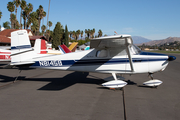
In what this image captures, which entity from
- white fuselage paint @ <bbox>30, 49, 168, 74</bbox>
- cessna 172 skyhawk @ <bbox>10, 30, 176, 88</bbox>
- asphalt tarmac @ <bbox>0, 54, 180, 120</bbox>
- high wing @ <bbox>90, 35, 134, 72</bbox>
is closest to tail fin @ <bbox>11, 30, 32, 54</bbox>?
cessna 172 skyhawk @ <bbox>10, 30, 176, 88</bbox>

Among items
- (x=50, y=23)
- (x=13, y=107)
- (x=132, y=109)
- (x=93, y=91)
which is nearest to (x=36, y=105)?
(x=13, y=107)

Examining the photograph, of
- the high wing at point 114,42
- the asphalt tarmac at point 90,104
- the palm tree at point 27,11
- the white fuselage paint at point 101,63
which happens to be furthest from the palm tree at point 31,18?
the high wing at point 114,42

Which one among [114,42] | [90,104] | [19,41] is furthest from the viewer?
[19,41]

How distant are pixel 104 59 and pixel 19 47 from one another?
13.8 feet

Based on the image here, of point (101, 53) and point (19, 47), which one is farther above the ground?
point (19, 47)

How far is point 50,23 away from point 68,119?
3630 inches

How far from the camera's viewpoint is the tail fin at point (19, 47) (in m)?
6.80

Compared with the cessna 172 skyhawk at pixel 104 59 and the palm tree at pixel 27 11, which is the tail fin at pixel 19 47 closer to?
the cessna 172 skyhawk at pixel 104 59

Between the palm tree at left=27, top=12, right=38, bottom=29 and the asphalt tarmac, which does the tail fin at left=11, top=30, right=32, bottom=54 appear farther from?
the palm tree at left=27, top=12, right=38, bottom=29

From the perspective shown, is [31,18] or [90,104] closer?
[90,104]

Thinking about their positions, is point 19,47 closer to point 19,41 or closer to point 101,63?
point 19,41

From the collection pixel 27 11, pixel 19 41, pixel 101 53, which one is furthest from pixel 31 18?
pixel 101 53

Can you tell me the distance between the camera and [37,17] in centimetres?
5909

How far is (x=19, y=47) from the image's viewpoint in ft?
22.7
